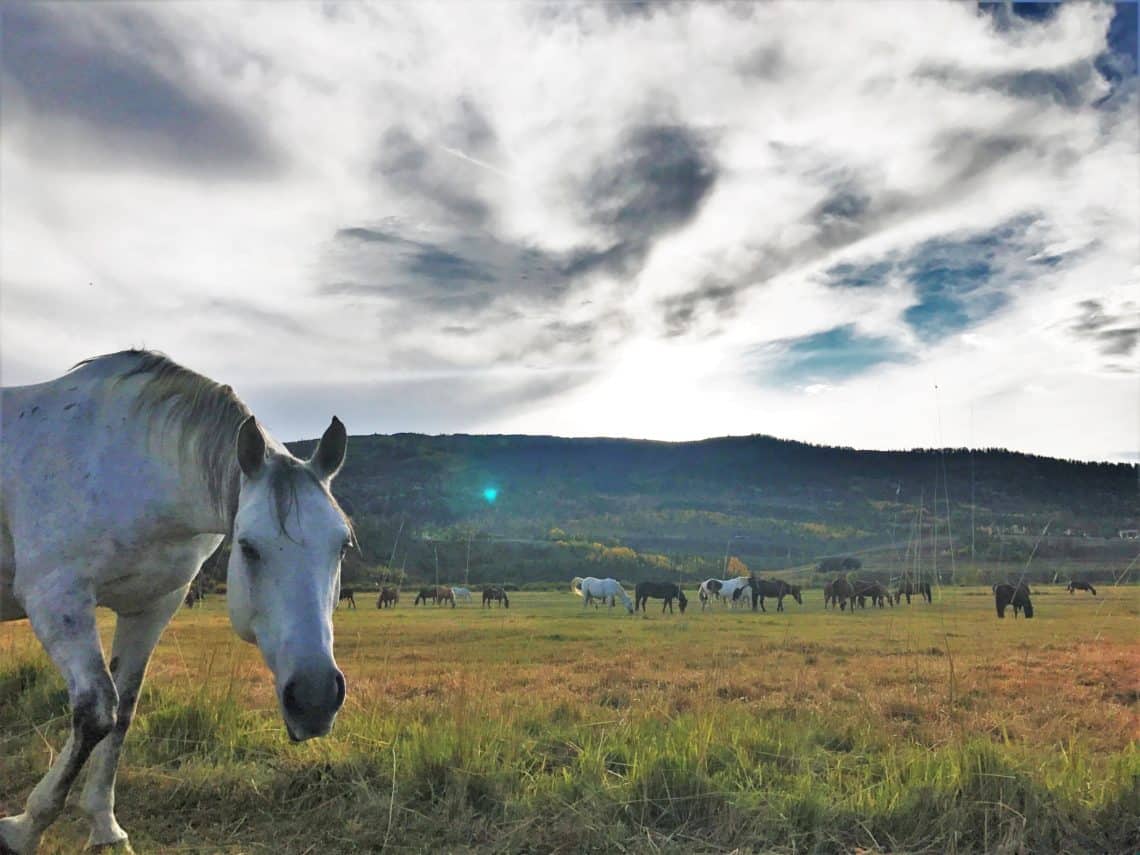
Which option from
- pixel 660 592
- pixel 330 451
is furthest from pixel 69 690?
pixel 660 592

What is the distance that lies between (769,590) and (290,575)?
112ft

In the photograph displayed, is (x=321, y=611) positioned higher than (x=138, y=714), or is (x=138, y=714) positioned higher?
(x=321, y=611)

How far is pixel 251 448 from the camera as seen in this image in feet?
9.93

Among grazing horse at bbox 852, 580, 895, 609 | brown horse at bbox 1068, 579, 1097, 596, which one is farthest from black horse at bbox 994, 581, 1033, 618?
brown horse at bbox 1068, 579, 1097, 596

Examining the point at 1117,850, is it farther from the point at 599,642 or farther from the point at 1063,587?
the point at 1063,587

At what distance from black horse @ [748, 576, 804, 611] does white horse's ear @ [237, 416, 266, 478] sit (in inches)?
1224

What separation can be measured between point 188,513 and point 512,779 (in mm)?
2210

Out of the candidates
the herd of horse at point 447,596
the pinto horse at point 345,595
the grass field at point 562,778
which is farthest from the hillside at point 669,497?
the grass field at point 562,778

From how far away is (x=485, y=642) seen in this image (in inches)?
693

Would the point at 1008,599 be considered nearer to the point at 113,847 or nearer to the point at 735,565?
the point at 735,565

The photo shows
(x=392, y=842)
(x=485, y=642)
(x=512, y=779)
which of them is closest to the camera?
(x=392, y=842)

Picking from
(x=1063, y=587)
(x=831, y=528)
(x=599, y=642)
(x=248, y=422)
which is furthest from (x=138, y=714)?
(x=831, y=528)

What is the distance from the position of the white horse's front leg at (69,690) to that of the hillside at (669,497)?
5641 centimetres

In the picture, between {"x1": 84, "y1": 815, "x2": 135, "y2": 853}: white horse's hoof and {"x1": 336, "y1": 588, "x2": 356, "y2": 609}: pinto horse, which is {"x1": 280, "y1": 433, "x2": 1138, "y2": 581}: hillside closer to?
{"x1": 336, "y1": 588, "x2": 356, "y2": 609}: pinto horse
